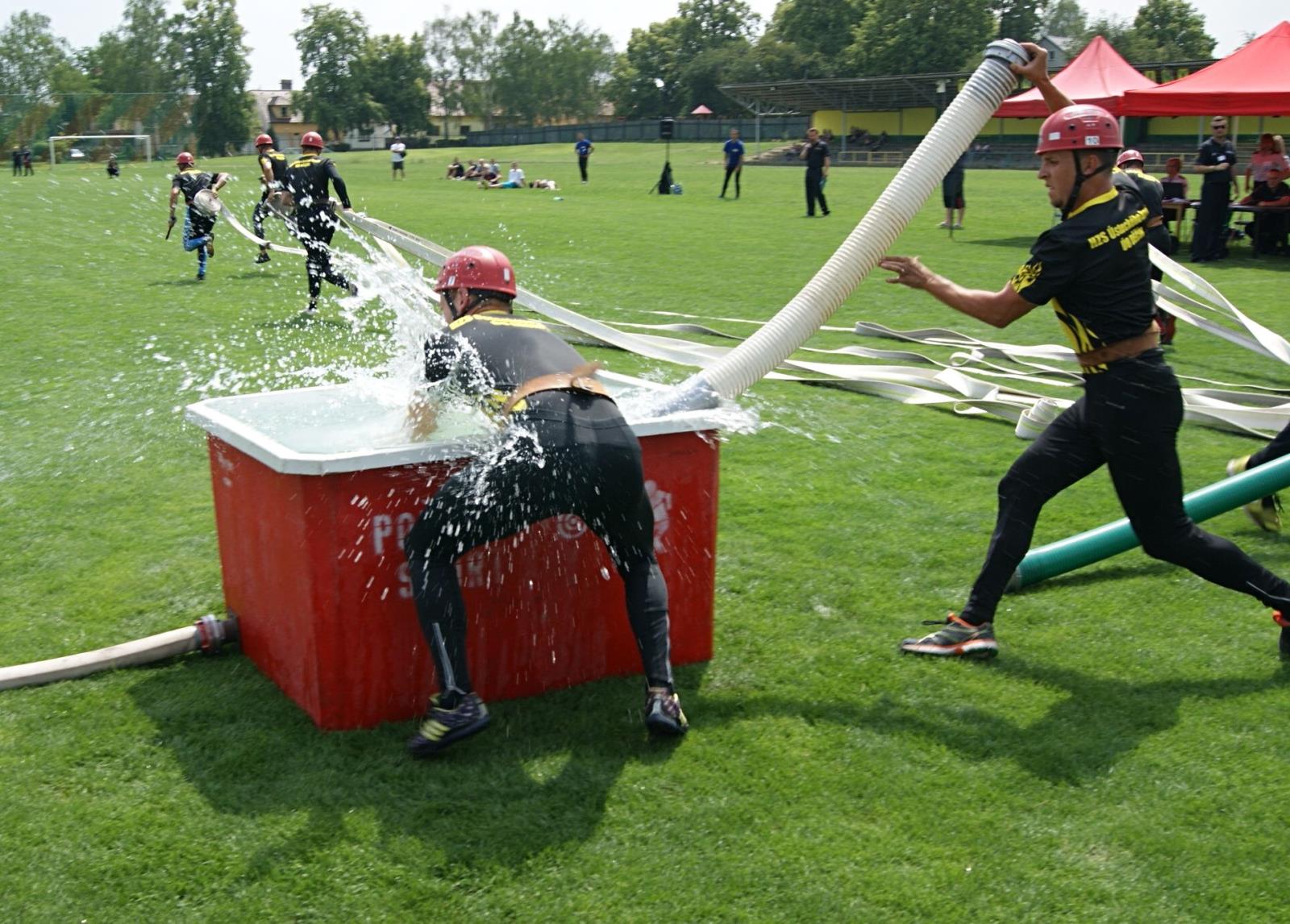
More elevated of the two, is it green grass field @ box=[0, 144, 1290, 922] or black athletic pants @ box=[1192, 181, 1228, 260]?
black athletic pants @ box=[1192, 181, 1228, 260]

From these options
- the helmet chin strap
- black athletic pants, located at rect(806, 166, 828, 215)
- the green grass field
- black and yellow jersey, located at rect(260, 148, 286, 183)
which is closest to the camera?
the green grass field

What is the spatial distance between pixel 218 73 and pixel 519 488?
115 m

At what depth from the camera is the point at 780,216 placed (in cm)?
2958

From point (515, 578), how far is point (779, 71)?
11349cm

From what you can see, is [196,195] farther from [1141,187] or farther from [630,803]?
[630,803]

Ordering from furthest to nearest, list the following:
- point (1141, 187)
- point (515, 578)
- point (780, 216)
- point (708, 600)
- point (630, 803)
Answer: point (780, 216), point (1141, 187), point (708, 600), point (515, 578), point (630, 803)

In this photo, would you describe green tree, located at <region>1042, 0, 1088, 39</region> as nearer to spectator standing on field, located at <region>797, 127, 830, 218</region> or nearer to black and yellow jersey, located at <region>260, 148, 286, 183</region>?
spectator standing on field, located at <region>797, 127, 830, 218</region>

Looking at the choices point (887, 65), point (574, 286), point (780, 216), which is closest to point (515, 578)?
point (574, 286)

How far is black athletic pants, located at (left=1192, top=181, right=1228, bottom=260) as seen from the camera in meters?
20.1

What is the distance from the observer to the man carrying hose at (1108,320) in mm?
4508

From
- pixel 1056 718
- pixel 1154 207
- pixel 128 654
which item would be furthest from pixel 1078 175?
pixel 1154 207

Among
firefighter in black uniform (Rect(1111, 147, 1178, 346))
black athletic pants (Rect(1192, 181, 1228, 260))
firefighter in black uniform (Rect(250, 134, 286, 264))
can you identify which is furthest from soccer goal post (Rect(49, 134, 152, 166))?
firefighter in black uniform (Rect(1111, 147, 1178, 346))

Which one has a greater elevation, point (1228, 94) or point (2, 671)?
point (1228, 94)

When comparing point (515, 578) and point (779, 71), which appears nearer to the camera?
point (515, 578)
